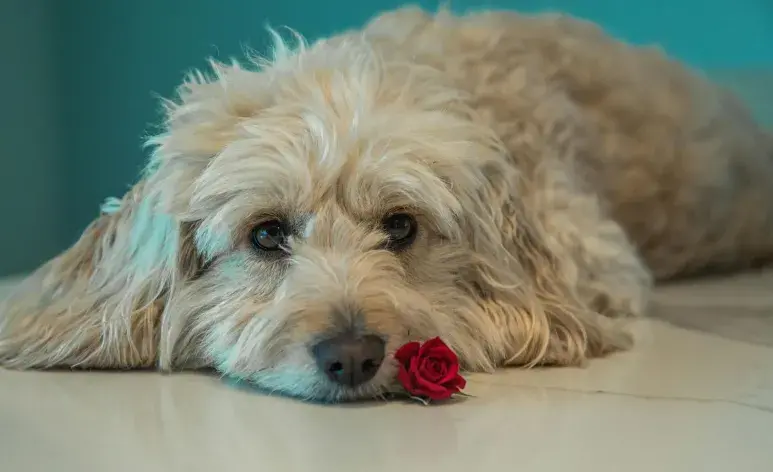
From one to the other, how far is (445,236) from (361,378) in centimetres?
42

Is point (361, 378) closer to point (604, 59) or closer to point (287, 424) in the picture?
point (287, 424)

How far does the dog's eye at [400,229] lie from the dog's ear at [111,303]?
0.39 m

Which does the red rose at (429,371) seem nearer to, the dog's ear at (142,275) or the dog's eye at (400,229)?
the dog's eye at (400,229)

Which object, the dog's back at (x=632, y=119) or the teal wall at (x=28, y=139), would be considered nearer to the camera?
the dog's back at (x=632, y=119)

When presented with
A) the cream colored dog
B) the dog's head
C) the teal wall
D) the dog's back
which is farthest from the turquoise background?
the dog's head

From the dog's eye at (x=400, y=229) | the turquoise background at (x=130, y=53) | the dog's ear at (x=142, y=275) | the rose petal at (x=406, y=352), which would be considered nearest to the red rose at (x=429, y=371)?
the rose petal at (x=406, y=352)

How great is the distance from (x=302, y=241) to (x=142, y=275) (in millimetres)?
354

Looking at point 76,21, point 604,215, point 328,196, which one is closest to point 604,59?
point 604,215

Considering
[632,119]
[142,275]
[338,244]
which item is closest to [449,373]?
[338,244]

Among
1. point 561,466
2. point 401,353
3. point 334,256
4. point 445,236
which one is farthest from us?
point 445,236

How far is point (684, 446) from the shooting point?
1348mm

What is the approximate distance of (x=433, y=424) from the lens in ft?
4.83

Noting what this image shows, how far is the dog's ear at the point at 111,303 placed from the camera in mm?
1877

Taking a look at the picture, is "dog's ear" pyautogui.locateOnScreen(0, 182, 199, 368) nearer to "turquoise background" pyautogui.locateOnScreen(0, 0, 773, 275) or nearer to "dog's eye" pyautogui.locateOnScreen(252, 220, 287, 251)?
"dog's eye" pyautogui.locateOnScreen(252, 220, 287, 251)
